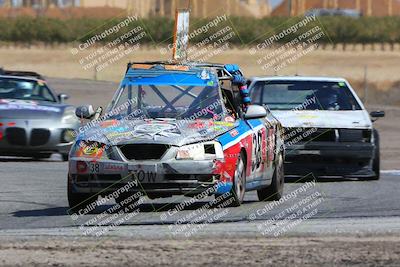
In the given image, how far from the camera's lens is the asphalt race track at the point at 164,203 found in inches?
465

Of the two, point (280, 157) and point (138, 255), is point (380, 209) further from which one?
point (138, 255)

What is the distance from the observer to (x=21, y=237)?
32.1 ft

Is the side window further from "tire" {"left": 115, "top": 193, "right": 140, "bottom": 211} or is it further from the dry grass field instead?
the dry grass field

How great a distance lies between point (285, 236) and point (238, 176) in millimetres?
2833

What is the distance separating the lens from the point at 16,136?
68.7 ft

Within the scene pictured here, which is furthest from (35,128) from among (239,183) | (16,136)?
(239,183)

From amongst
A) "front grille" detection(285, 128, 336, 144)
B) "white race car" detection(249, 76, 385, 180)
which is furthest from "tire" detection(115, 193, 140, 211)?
"front grille" detection(285, 128, 336, 144)

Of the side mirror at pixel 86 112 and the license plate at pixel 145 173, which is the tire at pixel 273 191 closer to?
the side mirror at pixel 86 112

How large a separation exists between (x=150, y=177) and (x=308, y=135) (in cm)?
606

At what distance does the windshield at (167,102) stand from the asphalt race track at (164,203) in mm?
943

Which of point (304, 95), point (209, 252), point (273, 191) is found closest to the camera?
point (209, 252)

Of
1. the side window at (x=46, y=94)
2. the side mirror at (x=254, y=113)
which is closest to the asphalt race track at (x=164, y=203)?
the side mirror at (x=254, y=113)

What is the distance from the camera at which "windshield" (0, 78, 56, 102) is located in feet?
73.2

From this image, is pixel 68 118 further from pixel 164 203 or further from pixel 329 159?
pixel 164 203
